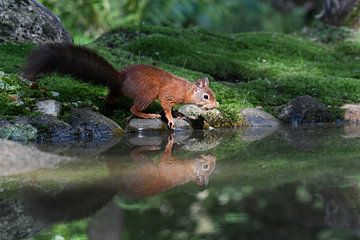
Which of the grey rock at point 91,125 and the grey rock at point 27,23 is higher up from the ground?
the grey rock at point 27,23

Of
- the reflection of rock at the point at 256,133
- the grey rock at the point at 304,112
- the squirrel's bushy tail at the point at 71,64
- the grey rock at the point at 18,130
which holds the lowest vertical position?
the grey rock at the point at 18,130

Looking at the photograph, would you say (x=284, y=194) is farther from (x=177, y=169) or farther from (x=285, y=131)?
(x=285, y=131)

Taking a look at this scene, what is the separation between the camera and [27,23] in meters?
9.57

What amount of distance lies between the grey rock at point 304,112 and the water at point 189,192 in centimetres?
147

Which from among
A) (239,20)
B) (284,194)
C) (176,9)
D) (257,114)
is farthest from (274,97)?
(239,20)

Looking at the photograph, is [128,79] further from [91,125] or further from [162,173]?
[162,173]

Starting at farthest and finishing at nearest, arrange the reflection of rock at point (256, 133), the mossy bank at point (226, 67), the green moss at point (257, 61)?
the green moss at point (257, 61) < the mossy bank at point (226, 67) < the reflection of rock at point (256, 133)

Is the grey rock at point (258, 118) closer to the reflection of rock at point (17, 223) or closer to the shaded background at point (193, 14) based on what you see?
the reflection of rock at point (17, 223)

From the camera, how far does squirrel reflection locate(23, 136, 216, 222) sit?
419cm

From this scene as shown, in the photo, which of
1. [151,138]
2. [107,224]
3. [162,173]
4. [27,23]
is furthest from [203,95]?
[107,224]

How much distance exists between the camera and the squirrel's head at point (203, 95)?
25.2ft

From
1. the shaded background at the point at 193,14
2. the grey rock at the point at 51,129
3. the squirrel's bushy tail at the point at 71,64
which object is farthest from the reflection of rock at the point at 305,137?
the shaded background at the point at 193,14

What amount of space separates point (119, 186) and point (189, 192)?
1.80ft

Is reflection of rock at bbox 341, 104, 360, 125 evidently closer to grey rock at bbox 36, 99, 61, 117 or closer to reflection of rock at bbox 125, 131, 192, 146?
reflection of rock at bbox 125, 131, 192, 146
